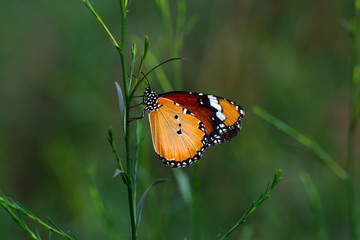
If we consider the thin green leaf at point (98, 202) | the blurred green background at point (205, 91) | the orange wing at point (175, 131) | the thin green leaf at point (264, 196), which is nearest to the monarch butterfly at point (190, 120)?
the orange wing at point (175, 131)

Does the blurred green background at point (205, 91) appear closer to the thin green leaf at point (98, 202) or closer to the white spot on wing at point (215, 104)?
the white spot on wing at point (215, 104)

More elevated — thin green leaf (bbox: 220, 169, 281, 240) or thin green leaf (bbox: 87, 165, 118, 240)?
thin green leaf (bbox: 220, 169, 281, 240)

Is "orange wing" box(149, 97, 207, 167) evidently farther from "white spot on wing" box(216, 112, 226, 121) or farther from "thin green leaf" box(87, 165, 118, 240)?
"thin green leaf" box(87, 165, 118, 240)

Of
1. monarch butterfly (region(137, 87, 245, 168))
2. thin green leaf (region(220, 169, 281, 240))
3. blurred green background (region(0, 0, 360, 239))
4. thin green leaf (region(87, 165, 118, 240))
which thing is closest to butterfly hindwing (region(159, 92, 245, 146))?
monarch butterfly (region(137, 87, 245, 168))

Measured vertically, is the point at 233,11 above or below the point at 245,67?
above

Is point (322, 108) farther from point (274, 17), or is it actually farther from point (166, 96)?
point (166, 96)

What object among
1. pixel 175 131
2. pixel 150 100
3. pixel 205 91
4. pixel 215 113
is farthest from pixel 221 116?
pixel 205 91

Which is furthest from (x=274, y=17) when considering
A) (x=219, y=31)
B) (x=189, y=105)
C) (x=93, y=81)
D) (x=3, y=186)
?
(x=3, y=186)
